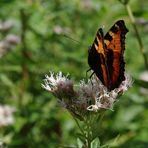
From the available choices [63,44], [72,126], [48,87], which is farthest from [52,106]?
[48,87]

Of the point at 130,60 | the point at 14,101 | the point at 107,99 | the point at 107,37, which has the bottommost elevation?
the point at 107,99

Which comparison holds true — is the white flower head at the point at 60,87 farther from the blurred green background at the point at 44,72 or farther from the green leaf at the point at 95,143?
the blurred green background at the point at 44,72

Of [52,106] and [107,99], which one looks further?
[52,106]

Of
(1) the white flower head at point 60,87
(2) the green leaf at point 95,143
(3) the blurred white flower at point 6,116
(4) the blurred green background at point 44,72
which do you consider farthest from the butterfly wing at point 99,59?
(3) the blurred white flower at point 6,116

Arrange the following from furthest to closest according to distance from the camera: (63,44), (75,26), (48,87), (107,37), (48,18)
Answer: (75,26)
(63,44)
(48,18)
(48,87)
(107,37)

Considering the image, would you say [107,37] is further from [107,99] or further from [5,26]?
[5,26]

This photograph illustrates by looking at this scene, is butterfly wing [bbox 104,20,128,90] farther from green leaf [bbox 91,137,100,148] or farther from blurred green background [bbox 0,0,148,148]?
blurred green background [bbox 0,0,148,148]
